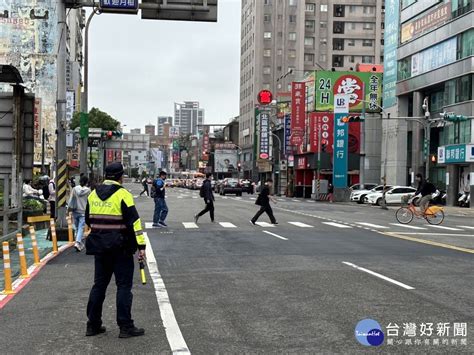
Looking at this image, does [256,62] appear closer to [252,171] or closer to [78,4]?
[252,171]

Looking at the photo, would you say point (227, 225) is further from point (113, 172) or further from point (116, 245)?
point (116, 245)

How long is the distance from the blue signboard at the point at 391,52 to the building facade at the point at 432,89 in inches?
4.0

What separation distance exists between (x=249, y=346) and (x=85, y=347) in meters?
1.60

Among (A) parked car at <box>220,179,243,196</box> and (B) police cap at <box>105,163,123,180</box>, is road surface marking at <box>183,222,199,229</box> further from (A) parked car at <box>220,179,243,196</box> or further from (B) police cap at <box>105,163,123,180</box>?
(A) parked car at <box>220,179,243,196</box>

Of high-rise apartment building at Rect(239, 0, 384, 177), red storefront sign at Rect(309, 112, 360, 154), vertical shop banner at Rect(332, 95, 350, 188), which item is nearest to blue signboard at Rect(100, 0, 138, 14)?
vertical shop banner at Rect(332, 95, 350, 188)

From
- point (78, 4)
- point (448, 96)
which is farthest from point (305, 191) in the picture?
point (78, 4)

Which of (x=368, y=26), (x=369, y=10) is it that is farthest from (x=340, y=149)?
(x=369, y=10)

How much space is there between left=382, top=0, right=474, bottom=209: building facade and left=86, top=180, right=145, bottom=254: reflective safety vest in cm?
3720

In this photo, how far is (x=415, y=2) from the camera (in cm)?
5306

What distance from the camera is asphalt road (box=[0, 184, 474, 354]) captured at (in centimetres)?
616

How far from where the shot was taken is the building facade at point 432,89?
44.7m

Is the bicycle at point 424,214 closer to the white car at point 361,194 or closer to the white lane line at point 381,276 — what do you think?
the white lane line at point 381,276

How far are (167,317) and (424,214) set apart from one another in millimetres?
19022

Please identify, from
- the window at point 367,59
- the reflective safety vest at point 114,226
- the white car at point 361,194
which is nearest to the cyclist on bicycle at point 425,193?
the reflective safety vest at point 114,226
